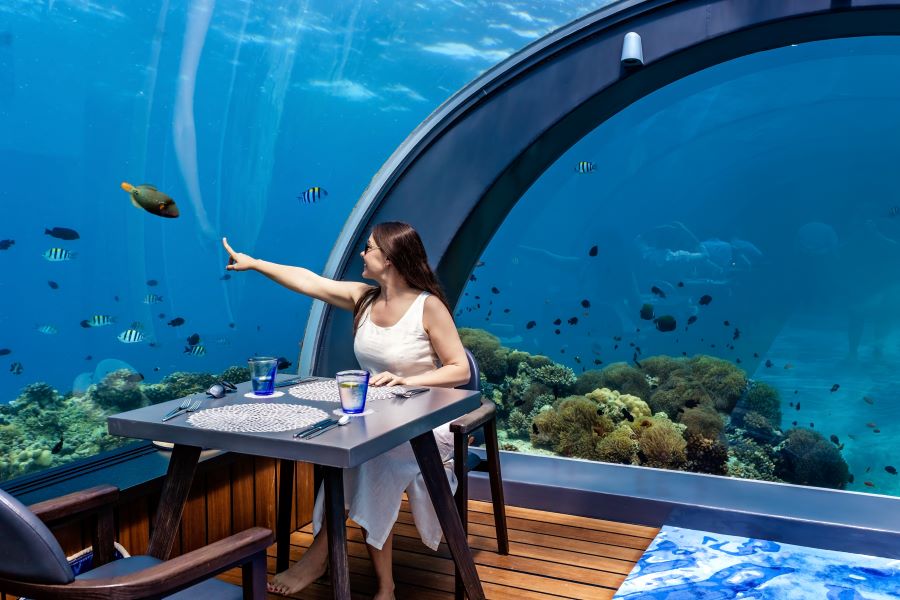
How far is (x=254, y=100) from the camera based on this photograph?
20109 millimetres

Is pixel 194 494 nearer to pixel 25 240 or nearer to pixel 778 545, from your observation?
pixel 778 545

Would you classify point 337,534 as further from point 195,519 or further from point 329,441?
point 195,519

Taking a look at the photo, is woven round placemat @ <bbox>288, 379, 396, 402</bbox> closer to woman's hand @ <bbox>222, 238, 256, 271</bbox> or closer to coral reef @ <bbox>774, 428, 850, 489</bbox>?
woman's hand @ <bbox>222, 238, 256, 271</bbox>

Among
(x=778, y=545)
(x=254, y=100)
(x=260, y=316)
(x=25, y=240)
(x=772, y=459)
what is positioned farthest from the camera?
(x=260, y=316)

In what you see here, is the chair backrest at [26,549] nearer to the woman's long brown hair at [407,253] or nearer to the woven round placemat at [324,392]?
the woven round placemat at [324,392]

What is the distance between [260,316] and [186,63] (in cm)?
2393

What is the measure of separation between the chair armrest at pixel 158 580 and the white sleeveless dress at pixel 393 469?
0.85 metres

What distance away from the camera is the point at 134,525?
229 cm

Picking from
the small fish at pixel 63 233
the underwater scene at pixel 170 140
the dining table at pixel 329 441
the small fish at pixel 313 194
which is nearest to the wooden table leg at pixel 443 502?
the dining table at pixel 329 441

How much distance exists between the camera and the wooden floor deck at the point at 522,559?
8.05ft

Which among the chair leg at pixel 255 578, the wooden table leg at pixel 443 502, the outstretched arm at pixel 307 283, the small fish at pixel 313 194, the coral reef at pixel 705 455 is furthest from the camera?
the coral reef at pixel 705 455

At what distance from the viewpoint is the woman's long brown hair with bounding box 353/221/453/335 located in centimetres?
245

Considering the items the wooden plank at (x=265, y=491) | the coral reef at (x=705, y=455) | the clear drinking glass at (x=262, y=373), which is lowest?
the coral reef at (x=705, y=455)

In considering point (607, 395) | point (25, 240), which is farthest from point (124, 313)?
point (607, 395)
